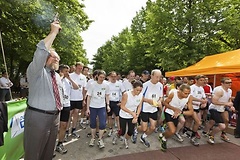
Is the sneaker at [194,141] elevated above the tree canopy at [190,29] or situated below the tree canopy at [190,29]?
below

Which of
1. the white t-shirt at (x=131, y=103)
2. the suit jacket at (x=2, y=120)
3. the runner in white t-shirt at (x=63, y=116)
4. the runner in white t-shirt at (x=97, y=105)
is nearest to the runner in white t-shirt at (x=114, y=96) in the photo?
the runner in white t-shirt at (x=97, y=105)

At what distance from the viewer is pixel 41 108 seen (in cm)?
252

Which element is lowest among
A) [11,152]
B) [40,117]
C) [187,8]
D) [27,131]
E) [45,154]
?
[11,152]

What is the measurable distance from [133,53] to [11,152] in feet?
95.7

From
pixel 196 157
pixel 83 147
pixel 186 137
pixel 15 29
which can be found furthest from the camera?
pixel 15 29

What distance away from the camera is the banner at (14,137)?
336 cm

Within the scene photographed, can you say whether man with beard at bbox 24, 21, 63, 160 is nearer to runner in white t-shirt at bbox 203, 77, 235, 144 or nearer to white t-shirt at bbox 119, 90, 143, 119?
white t-shirt at bbox 119, 90, 143, 119

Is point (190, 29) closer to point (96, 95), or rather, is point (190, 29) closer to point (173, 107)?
point (173, 107)

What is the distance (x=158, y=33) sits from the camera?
759 inches

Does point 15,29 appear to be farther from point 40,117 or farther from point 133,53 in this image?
point 133,53

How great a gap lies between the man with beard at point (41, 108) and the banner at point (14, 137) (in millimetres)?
1086

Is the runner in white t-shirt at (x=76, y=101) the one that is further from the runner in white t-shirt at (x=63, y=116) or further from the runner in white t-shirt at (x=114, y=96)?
the runner in white t-shirt at (x=63, y=116)

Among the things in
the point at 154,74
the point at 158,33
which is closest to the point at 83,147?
the point at 154,74

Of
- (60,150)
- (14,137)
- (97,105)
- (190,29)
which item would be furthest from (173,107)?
(190,29)
